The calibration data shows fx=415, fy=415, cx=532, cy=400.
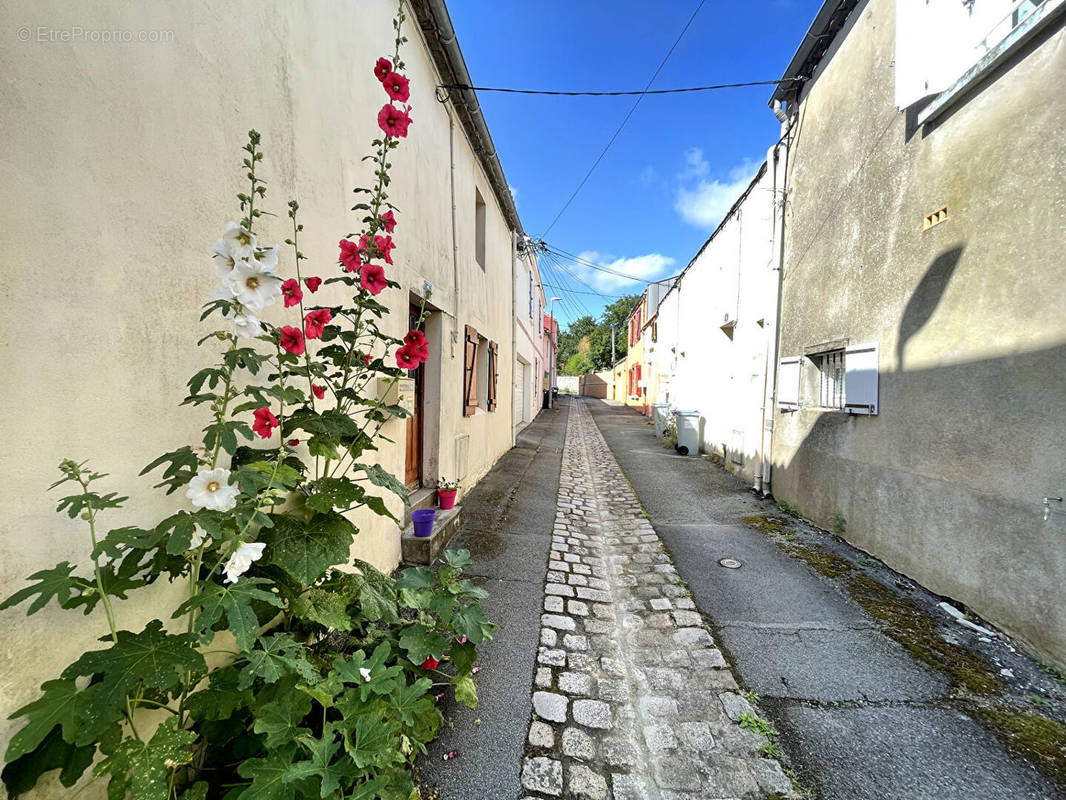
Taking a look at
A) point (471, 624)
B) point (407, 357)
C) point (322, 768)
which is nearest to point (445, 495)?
point (471, 624)

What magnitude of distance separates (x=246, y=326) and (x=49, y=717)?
1.09 metres

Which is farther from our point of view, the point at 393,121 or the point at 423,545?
the point at 423,545

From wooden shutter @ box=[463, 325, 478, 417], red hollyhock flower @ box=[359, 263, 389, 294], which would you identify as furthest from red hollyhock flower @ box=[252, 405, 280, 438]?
wooden shutter @ box=[463, 325, 478, 417]

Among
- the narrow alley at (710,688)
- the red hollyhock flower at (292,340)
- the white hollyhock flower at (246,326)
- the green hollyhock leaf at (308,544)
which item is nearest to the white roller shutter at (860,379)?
the narrow alley at (710,688)

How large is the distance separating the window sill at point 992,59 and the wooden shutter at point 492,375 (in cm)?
590

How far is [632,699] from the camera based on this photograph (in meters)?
2.32

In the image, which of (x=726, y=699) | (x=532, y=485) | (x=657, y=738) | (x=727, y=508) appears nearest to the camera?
(x=657, y=738)

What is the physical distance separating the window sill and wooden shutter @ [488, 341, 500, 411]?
5903 millimetres

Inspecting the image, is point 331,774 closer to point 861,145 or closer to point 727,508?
point 727,508

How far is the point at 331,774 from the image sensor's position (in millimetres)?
1264

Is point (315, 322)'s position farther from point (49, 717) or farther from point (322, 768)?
point (322, 768)

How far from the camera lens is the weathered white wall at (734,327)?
647 centimetres

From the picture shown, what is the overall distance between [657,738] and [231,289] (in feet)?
8.83

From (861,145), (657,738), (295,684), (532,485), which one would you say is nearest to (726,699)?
(657,738)
